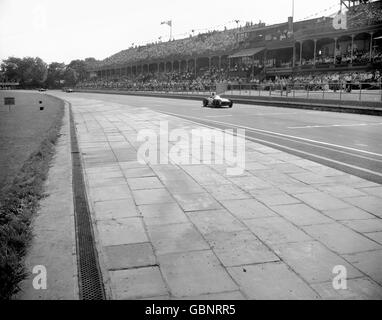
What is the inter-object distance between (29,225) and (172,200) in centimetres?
200

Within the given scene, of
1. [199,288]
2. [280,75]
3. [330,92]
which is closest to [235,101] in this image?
[330,92]

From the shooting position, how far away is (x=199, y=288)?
11.6ft

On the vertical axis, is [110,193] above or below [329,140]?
below

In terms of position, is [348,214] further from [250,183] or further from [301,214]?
[250,183]

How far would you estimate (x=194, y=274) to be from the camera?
379 cm

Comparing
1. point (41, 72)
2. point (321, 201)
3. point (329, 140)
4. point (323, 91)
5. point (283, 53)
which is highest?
point (41, 72)

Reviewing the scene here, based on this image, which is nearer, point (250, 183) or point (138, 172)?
point (250, 183)

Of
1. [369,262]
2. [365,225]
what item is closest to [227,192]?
[365,225]

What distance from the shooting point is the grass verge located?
3.68 m

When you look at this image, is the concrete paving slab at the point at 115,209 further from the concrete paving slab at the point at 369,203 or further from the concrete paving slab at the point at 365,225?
the concrete paving slab at the point at 369,203

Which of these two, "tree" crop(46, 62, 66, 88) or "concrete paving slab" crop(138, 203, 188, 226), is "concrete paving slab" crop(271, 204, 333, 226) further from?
"tree" crop(46, 62, 66, 88)

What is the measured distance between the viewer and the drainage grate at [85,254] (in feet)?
11.6

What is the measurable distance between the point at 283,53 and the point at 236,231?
49179 millimetres

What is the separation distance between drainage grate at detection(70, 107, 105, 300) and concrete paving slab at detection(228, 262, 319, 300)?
3.92ft
